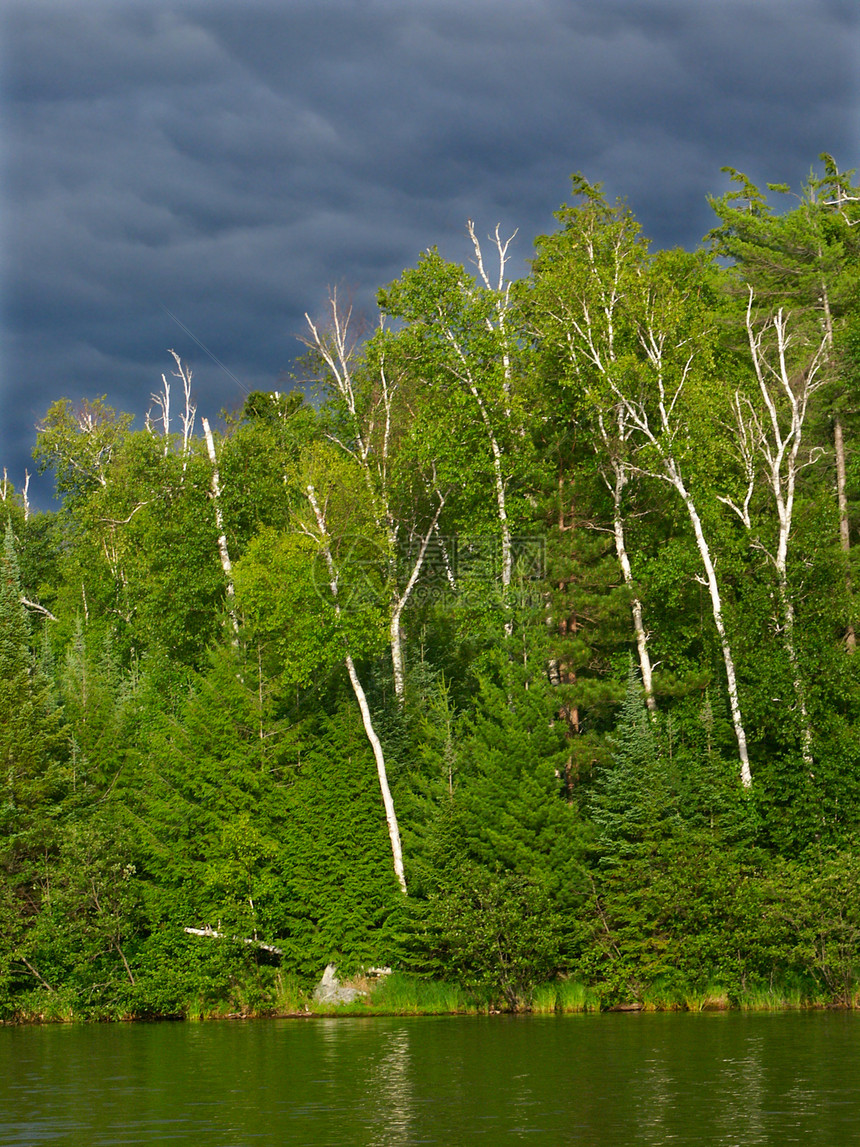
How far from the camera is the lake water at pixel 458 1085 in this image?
587 inches

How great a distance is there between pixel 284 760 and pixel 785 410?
1958cm

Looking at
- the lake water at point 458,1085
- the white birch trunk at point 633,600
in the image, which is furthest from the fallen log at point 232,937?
the white birch trunk at point 633,600

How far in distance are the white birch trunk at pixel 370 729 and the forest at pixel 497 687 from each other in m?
0.19

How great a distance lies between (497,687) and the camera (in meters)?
35.5

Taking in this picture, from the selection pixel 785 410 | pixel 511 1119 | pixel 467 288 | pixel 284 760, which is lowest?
pixel 511 1119

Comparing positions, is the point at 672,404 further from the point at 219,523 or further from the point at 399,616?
the point at 219,523

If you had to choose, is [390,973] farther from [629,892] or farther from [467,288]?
[467,288]

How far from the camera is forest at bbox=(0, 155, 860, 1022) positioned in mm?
32125

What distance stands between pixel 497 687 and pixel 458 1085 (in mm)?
17557

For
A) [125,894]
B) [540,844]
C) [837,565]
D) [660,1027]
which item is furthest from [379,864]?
[837,565]

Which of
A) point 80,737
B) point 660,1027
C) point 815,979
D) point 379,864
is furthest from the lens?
point 80,737

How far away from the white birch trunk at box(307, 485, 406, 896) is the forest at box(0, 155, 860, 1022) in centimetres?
19

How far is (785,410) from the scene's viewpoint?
1531 inches

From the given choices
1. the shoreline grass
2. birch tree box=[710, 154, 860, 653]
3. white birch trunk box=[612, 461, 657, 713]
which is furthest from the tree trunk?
the shoreline grass
